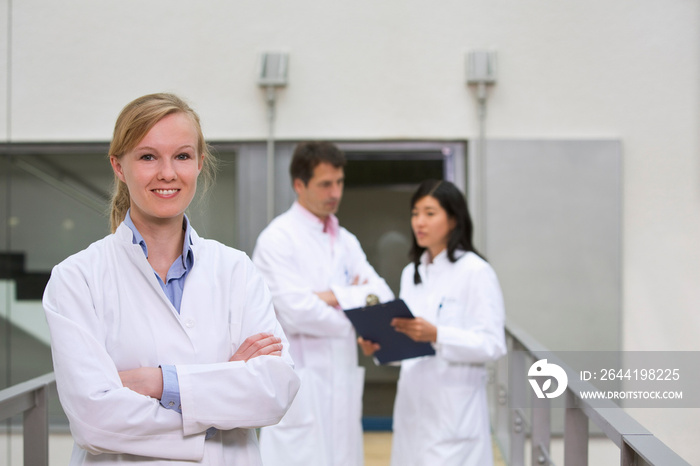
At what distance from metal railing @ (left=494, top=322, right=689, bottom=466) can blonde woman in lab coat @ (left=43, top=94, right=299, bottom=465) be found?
A: 0.64 metres

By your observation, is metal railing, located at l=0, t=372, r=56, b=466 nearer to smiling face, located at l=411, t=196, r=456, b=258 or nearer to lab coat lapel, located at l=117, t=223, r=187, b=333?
lab coat lapel, located at l=117, t=223, r=187, b=333

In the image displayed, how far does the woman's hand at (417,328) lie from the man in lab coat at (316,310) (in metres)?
0.34

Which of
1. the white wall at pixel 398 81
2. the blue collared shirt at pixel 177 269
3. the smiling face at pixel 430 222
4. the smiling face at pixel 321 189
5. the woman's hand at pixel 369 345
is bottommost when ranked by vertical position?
the woman's hand at pixel 369 345

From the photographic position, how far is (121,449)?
1146mm

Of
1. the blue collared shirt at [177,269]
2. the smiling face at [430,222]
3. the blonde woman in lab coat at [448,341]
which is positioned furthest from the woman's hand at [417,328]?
the blue collared shirt at [177,269]

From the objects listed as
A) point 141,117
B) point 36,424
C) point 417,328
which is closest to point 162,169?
point 141,117

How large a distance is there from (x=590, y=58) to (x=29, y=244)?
10.5 ft

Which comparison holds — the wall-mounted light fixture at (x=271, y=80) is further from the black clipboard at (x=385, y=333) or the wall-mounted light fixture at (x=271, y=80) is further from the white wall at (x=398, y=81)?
the black clipboard at (x=385, y=333)

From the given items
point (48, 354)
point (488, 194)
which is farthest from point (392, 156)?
point (48, 354)

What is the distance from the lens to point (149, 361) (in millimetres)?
1209

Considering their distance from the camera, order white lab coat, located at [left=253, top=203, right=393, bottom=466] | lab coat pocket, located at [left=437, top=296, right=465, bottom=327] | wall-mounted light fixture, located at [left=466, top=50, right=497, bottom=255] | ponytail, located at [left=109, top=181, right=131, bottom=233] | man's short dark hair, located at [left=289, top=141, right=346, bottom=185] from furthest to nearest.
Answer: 1. wall-mounted light fixture, located at [left=466, top=50, right=497, bottom=255]
2. man's short dark hair, located at [left=289, top=141, right=346, bottom=185]
3. white lab coat, located at [left=253, top=203, right=393, bottom=466]
4. lab coat pocket, located at [left=437, top=296, right=465, bottom=327]
5. ponytail, located at [left=109, top=181, right=131, bottom=233]

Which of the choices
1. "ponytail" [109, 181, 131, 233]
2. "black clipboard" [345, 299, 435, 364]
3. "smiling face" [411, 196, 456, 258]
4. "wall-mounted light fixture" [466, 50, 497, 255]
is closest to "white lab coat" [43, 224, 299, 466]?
"ponytail" [109, 181, 131, 233]

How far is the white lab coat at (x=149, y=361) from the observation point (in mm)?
1140

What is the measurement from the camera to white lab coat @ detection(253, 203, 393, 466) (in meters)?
2.49
